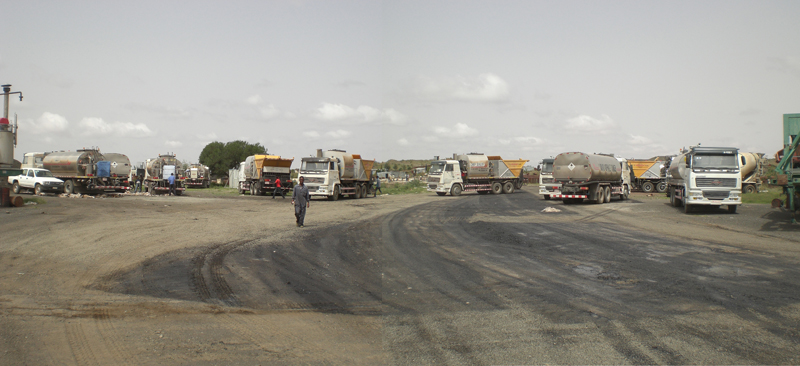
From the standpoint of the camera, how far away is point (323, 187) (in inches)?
1268

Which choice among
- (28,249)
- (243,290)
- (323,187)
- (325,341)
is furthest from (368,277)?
(323,187)

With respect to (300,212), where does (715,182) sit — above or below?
above

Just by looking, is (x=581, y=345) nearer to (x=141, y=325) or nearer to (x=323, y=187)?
(x=141, y=325)

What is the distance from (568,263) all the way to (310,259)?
4997mm

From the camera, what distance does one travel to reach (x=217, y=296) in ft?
24.0

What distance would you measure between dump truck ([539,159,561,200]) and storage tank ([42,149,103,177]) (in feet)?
103

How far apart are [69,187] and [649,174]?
1823 inches

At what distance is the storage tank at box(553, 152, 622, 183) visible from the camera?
95.7 ft

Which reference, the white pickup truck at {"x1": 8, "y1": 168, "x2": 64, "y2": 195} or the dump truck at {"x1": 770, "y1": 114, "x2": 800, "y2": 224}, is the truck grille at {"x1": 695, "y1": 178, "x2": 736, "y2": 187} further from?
the white pickup truck at {"x1": 8, "y1": 168, "x2": 64, "y2": 195}

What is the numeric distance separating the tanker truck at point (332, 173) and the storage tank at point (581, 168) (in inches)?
505

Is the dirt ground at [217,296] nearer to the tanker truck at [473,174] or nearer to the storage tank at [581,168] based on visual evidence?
the storage tank at [581,168]

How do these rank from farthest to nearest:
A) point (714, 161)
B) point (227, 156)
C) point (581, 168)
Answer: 1. point (227, 156)
2. point (581, 168)
3. point (714, 161)

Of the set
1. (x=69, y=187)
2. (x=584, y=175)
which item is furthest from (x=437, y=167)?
(x=69, y=187)

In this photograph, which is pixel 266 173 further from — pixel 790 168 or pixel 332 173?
pixel 790 168
